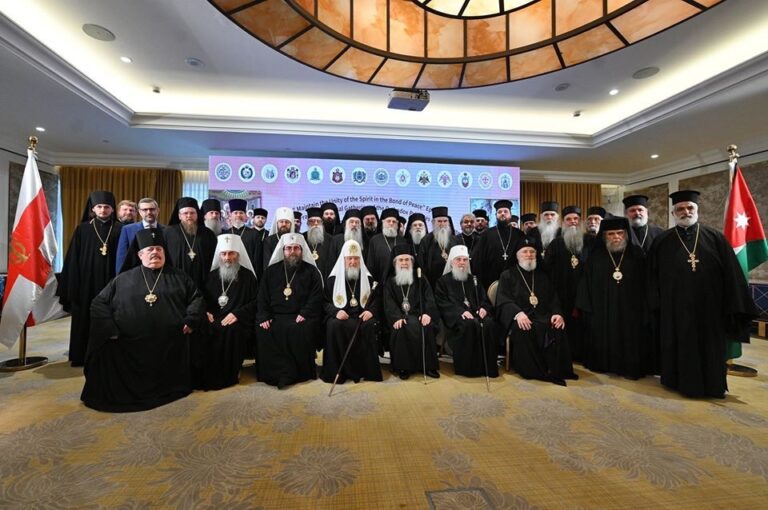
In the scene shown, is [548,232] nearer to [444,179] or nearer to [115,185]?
[444,179]

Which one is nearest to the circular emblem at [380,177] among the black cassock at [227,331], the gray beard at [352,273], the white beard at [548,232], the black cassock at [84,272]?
the white beard at [548,232]

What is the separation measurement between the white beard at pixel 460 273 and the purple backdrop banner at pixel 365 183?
3.99m

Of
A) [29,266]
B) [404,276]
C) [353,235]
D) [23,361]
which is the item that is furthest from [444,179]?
[23,361]

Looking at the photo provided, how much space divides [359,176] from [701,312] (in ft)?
20.7

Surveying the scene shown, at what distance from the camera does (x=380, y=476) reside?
199 cm

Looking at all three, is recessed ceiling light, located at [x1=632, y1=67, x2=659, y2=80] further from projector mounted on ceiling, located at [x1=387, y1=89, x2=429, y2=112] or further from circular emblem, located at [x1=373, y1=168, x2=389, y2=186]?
circular emblem, located at [x1=373, y1=168, x2=389, y2=186]

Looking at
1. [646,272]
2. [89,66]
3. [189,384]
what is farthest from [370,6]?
[89,66]

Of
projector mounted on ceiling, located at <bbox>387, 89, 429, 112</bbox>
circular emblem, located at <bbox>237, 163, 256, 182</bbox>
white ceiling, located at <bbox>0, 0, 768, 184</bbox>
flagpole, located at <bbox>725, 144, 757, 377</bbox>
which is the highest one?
white ceiling, located at <bbox>0, 0, 768, 184</bbox>

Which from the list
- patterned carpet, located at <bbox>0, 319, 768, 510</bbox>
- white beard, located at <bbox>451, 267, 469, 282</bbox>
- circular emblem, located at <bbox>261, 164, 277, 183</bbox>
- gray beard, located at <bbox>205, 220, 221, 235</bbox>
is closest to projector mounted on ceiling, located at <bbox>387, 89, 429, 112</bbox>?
white beard, located at <bbox>451, 267, 469, 282</bbox>

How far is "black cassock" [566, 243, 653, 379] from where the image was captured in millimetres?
3760

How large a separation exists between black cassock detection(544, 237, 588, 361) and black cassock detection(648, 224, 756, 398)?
911mm

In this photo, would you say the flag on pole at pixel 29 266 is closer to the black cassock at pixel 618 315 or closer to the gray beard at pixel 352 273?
the gray beard at pixel 352 273

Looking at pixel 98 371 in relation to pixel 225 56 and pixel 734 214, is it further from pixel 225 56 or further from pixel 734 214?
pixel 734 214

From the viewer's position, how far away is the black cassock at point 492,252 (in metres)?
5.05
